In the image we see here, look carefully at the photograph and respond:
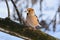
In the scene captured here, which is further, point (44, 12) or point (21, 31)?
point (44, 12)

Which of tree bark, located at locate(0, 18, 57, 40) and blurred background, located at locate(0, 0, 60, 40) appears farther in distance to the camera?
blurred background, located at locate(0, 0, 60, 40)

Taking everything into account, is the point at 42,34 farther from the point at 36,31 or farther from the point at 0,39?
the point at 0,39

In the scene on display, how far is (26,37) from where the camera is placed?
1023 mm

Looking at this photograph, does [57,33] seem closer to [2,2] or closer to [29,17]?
[2,2]

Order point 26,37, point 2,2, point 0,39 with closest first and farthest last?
point 26,37
point 0,39
point 2,2

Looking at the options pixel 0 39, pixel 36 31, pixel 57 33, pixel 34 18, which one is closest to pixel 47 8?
pixel 57 33

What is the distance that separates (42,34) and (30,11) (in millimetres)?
368

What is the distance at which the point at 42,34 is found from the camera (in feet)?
3.47

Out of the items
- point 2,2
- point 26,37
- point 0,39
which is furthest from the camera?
point 2,2

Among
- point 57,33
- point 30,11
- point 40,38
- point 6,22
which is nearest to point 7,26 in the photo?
point 6,22

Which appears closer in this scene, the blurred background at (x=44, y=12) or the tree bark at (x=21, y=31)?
the tree bark at (x=21, y=31)

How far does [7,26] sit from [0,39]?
2.12ft

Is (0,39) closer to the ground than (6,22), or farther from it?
closer to the ground

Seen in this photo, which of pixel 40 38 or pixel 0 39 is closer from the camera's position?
pixel 40 38
